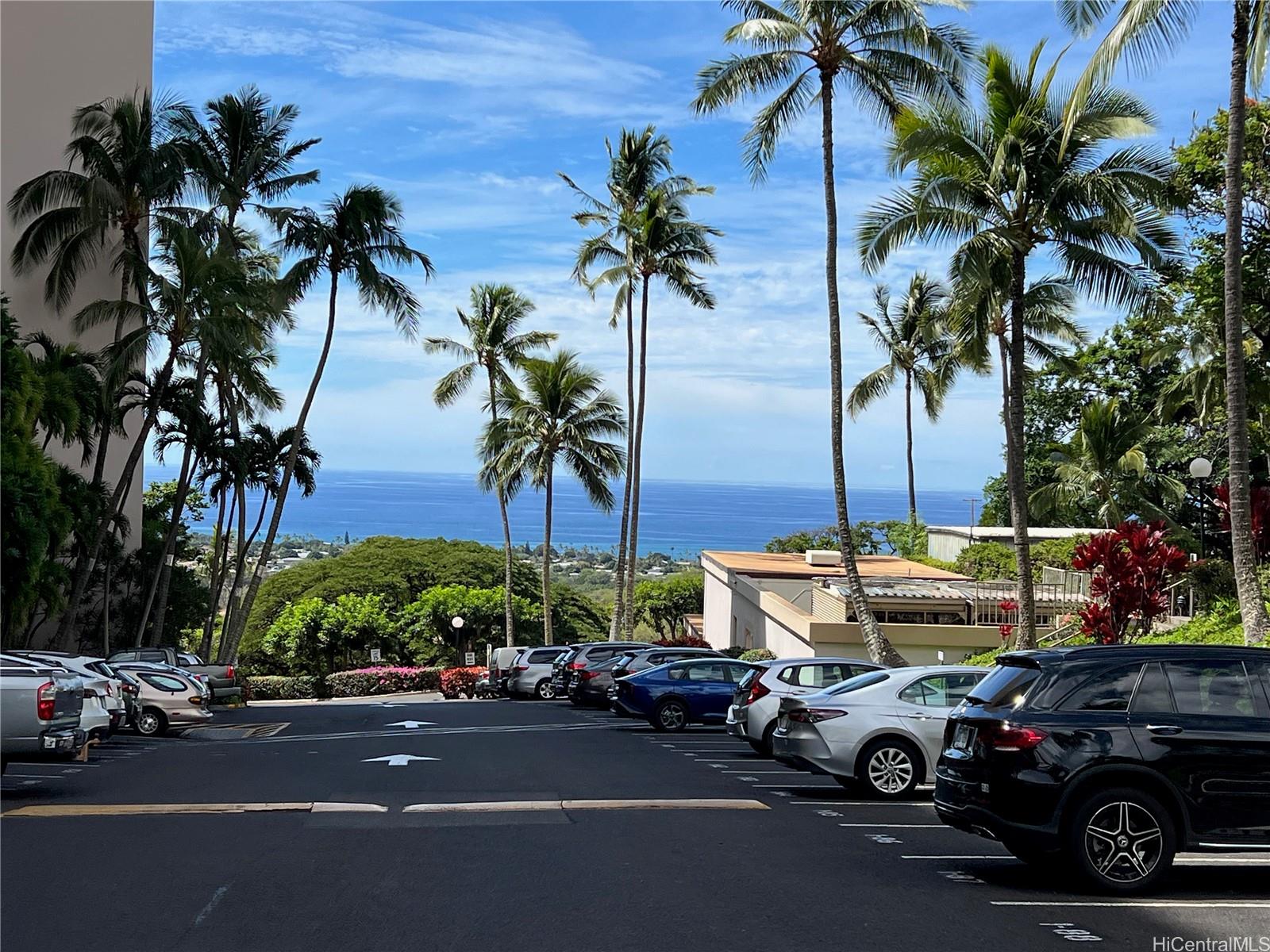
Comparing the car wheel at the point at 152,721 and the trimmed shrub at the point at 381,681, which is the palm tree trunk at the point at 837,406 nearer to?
the car wheel at the point at 152,721

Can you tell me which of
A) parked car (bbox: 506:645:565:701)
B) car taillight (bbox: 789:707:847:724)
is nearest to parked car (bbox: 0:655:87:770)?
car taillight (bbox: 789:707:847:724)

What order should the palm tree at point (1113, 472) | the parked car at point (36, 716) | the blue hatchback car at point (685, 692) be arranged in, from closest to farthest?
the parked car at point (36, 716) < the blue hatchback car at point (685, 692) < the palm tree at point (1113, 472)

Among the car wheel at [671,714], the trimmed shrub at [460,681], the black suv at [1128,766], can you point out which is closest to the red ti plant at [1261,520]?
the car wheel at [671,714]

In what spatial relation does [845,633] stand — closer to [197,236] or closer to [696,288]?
[696,288]

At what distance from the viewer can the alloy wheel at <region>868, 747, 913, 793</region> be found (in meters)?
13.9

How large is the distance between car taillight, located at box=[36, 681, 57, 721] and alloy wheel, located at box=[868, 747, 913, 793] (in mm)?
8857

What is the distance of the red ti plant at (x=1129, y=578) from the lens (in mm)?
23281

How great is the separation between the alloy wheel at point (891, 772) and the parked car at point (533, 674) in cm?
2285

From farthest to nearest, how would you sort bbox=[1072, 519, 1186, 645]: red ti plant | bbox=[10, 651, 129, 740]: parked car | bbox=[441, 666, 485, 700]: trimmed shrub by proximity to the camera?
bbox=[441, 666, 485, 700]: trimmed shrub < bbox=[1072, 519, 1186, 645]: red ti plant < bbox=[10, 651, 129, 740]: parked car

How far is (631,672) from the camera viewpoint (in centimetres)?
2538

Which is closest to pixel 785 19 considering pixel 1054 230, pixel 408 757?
pixel 1054 230

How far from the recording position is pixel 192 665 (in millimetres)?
31906

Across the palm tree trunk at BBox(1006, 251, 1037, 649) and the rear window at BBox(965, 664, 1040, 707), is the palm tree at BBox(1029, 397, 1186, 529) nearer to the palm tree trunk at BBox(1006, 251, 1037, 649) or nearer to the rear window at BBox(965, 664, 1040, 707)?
the palm tree trunk at BBox(1006, 251, 1037, 649)

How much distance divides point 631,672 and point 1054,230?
11543 mm
